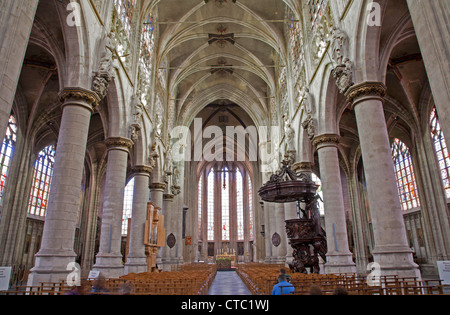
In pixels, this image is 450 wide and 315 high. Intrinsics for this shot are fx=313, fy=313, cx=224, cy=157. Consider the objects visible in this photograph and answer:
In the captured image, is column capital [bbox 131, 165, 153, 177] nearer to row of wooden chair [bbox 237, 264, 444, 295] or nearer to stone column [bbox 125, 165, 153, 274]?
stone column [bbox 125, 165, 153, 274]

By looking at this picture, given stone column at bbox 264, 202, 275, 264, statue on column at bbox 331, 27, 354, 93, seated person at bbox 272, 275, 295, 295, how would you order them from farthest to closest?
stone column at bbox 264, 202, 275, 264 < statue on column at bbox 331, 27, 354, 93 < seated person at bbox 272, 275, 295, 295

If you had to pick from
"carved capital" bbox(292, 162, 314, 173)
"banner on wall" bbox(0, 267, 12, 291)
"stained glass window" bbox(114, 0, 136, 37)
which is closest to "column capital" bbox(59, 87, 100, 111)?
"banner on wall" bbox(0, 267, 12, 291)

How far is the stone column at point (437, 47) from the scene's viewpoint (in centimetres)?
558

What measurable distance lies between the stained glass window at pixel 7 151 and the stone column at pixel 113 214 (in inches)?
328

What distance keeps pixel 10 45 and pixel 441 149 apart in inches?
840

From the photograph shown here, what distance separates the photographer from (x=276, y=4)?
73.4 feet

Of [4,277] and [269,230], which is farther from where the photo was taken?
[269,230]

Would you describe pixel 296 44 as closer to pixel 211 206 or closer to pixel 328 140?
pixel 328 140

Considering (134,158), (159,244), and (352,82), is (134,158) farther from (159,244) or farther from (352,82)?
(352,82)

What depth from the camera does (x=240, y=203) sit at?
160 feet

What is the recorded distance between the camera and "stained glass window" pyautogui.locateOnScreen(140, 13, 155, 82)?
60.1ft

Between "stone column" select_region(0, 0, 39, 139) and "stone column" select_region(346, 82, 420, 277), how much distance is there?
8.89 metres

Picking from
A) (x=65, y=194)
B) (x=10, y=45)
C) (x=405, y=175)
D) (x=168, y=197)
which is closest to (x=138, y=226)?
(x=65, y=194)
